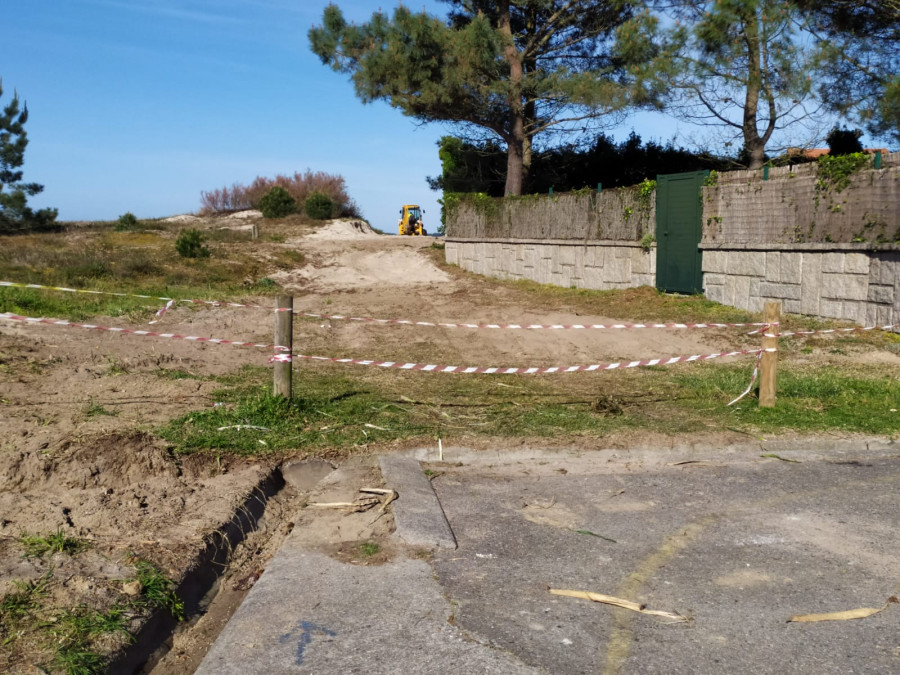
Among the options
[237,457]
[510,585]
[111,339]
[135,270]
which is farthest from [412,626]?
[135,270]

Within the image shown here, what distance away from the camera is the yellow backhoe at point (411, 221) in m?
46.8

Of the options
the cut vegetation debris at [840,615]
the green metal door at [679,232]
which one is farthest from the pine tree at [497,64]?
the cut vegetation debris at [840,615]

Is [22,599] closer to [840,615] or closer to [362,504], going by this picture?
[362,504]

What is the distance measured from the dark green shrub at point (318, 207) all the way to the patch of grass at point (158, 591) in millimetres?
38503

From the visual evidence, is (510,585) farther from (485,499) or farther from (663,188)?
(663,188)

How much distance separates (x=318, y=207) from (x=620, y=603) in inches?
1552

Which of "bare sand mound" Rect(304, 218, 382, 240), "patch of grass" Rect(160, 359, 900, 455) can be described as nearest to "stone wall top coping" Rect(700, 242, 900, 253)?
"patch of grass" Rect(160, 359, 900, 455)

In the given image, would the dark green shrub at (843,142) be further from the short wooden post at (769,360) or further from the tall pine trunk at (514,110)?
the short wooden post at (769,360)

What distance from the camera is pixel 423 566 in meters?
4.65

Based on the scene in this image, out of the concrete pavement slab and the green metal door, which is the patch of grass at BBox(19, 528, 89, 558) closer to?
the concrete pavement slab

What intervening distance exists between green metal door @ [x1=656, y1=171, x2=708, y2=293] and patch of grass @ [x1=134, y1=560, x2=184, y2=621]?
14.5m

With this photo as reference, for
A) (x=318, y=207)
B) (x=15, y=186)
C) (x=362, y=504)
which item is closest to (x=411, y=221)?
(x=318, y=207)

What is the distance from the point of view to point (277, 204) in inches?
1697

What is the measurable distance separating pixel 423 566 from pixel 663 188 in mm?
14900
